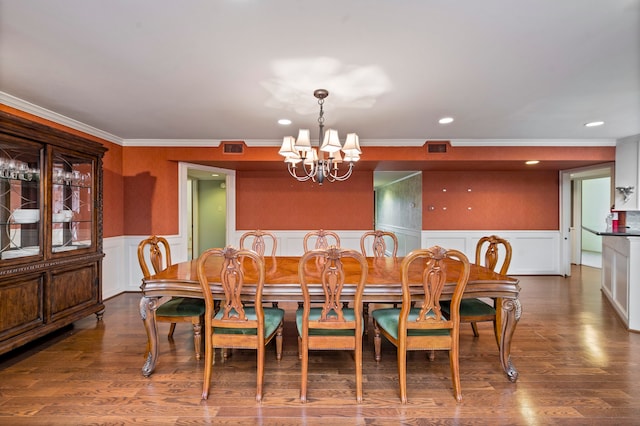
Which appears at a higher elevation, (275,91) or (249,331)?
(275,91)

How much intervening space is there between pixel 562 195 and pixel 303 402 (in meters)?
5.97

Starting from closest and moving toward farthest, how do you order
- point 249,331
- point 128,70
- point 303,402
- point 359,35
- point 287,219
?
1. point 359,35
2. point 303,402
3. point 249,331
4. point 128,70
5. point 287,219

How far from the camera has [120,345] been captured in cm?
263

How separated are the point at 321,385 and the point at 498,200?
499cm

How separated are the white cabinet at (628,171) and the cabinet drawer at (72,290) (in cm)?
700

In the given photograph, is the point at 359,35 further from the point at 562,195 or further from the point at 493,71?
the point at 562,195

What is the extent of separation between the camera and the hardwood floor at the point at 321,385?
1.74 metres

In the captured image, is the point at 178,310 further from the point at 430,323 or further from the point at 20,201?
the point at 430,323

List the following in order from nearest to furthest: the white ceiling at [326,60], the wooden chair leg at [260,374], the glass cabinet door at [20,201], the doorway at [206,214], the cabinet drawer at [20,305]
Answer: the white ceiling at [326,60]
the wooden chair leg at [260,374]
the cabinet drawer at [20,305]
the glass cabinet door at [20,201]
the doorway at [206,214]

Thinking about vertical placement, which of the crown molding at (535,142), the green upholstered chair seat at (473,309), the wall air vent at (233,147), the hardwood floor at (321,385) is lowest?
the hardwood floor at (321,385)

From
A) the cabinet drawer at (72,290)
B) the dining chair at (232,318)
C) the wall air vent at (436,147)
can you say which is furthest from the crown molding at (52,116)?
the wall air vent at (436,147)

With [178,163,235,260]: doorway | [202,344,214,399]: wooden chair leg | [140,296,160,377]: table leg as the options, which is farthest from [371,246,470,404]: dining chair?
[178,163,235,260]: doorway

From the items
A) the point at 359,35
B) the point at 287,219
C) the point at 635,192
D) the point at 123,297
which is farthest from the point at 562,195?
the point at 123,297

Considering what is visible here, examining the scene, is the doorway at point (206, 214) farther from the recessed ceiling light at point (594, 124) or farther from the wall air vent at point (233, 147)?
the recessed ceiling light at point (594, 124)
